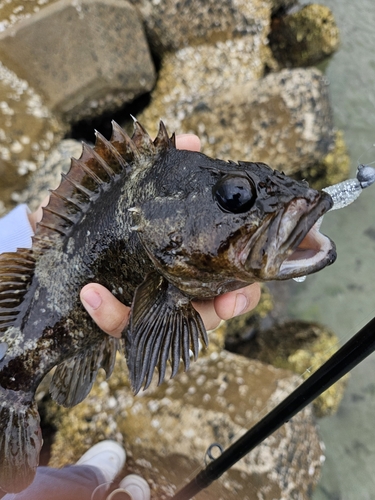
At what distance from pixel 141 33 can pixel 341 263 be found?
12.6 feet

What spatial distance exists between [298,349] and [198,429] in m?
1.73

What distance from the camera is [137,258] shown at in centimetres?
173

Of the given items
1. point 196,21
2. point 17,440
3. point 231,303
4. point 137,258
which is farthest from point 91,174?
point 196,21

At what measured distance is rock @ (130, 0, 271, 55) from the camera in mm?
4531

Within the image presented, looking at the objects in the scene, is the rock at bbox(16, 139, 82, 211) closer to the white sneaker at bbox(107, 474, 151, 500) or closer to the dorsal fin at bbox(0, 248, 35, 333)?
the dorsal fin at bbox(0, 248, 35, 333)

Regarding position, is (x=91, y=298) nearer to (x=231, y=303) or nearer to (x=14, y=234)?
(x=231, y=303)

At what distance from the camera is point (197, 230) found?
1.52 meters

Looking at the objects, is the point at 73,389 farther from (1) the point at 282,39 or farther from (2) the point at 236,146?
(1) the point at 282,39

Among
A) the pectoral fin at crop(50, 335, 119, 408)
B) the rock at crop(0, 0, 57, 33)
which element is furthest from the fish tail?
the rock at crop(0, 0, 57, 33)

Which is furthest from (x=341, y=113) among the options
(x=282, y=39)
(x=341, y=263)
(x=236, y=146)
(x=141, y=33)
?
(x=141, y=33)

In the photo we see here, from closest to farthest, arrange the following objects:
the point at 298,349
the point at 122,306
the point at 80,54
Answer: the point at 122,306, the point at 80,54, the point at 298,349

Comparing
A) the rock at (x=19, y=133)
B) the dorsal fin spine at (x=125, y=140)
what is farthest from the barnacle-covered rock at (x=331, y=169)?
the dorsal fin spine at (x=125, y=140)

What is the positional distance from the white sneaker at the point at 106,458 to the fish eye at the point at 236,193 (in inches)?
92.4

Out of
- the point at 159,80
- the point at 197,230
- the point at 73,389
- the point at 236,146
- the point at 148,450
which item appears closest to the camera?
the point at 197,230
